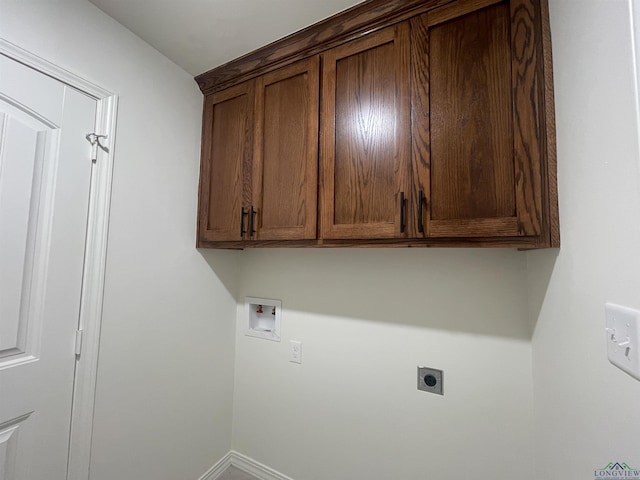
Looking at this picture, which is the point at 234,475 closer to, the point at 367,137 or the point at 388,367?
the point at 388,367

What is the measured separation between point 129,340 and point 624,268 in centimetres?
167

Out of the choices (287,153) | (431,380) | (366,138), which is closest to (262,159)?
(287,153)

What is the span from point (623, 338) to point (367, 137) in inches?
36.6

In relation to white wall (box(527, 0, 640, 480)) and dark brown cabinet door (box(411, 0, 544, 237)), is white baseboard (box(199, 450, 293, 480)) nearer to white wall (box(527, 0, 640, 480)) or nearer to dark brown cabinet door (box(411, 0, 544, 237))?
white wall (box(527, 0, 640, 480))

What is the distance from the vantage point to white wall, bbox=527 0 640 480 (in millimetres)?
508

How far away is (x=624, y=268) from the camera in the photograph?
52 centimetres

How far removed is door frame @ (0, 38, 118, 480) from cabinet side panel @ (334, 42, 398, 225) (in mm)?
987

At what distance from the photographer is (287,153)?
128cm

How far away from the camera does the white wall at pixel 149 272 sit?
111 centimetres

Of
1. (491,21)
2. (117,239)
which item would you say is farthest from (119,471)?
(491,21)

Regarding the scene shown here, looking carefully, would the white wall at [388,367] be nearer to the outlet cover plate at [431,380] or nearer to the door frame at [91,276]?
the outlet cover plate at [431,380]
